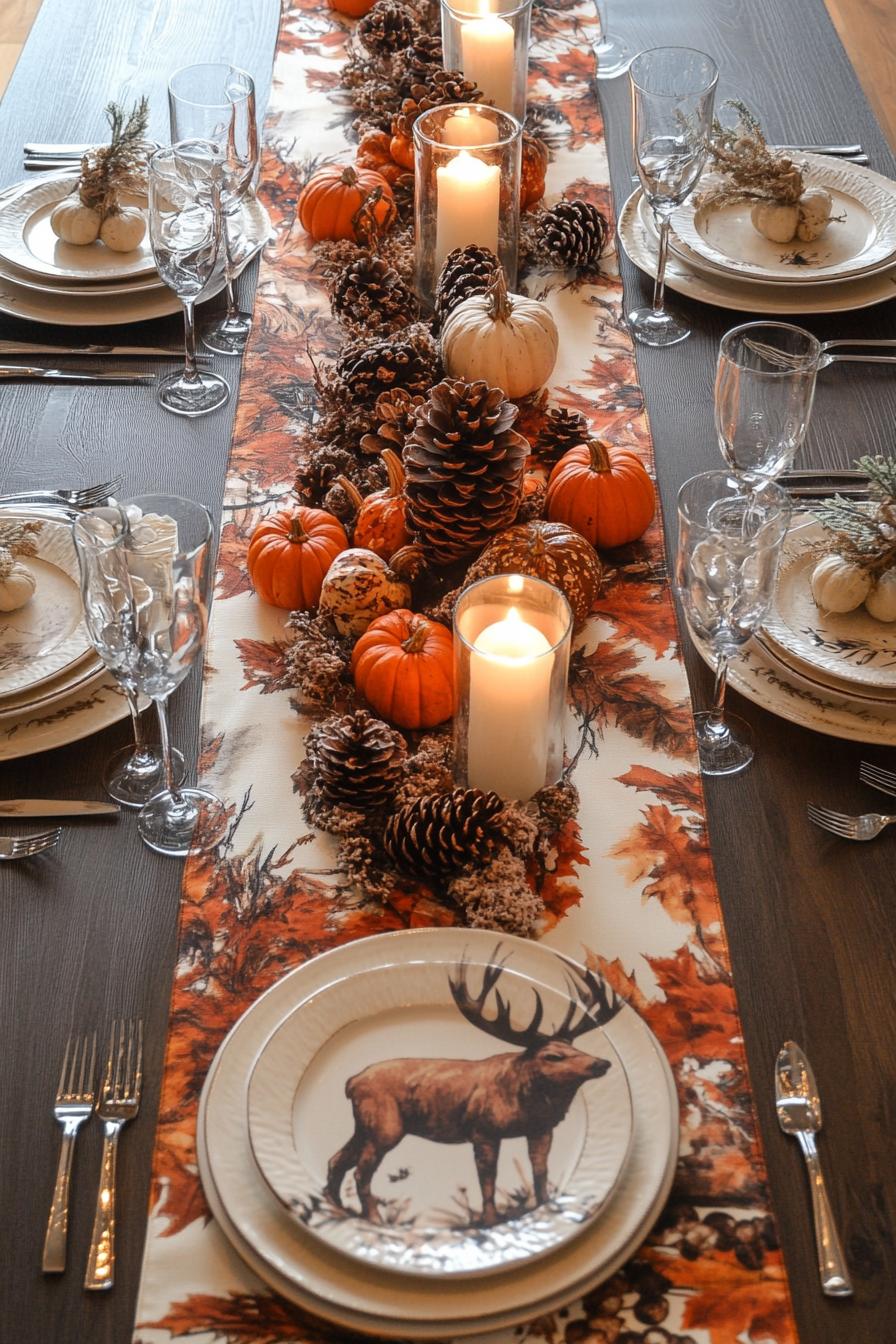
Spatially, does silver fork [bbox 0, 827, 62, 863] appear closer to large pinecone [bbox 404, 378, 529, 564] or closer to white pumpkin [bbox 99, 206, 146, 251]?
large pinecone [bbox 404, 378, 529, 564]

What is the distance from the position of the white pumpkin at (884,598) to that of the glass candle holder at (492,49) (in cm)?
100

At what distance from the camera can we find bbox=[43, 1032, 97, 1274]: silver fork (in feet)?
2.43

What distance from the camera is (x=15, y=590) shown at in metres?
1.11

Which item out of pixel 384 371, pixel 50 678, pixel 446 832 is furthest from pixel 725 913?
pixel 384 371

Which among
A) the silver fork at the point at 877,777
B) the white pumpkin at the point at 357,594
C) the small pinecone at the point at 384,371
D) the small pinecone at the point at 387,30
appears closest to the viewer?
the silver fork at the point at 877,777

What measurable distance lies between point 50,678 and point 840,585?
0.65 metres

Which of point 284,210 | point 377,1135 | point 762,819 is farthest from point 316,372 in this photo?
point 377,1135

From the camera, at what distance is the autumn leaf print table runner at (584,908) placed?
73 cm

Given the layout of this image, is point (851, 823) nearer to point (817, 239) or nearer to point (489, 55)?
point (817, 239)

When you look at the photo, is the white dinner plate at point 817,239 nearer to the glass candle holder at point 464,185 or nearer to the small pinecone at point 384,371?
the glass candle holder at point 464,185

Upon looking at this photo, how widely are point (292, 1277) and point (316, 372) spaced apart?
0.93m

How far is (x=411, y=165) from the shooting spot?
176 centimetres

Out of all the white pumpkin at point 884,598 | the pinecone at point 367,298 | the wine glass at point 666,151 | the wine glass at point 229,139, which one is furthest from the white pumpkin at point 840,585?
the wine glass at point 229,139

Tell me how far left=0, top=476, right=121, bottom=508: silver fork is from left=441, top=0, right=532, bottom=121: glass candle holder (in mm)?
834
